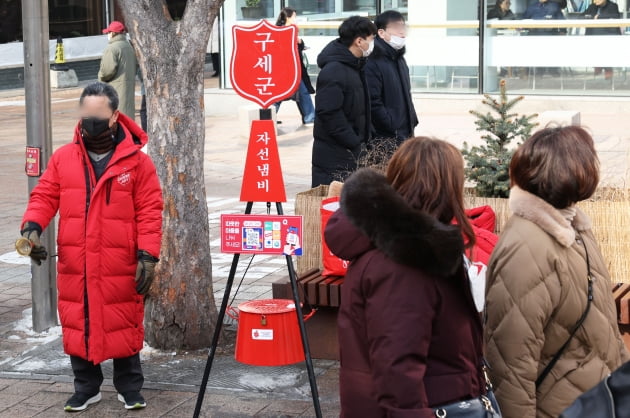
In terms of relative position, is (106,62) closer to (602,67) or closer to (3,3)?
(602,67)

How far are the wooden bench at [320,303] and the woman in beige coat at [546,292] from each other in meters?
2.69

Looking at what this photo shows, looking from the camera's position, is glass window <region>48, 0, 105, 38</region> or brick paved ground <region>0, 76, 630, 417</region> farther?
glass window <region>48, 0, 105, 38</region>

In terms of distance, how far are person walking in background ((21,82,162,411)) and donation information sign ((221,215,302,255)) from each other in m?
0.41

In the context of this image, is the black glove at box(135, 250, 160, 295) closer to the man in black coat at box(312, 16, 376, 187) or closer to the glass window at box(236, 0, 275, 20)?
the man in black coat at box(312, 16, 376, 187)

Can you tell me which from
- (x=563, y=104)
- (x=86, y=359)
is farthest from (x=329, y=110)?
(x=563, y=104)

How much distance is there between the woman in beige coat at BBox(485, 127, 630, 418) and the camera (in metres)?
3.42

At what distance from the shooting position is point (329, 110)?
758 cm

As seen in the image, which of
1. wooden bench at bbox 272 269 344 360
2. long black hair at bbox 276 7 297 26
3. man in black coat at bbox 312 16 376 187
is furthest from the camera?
long black hair at bbox 276 7 297 26

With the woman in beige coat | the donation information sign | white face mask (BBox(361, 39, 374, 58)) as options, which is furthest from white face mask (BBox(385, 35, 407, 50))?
the woman in beige coat

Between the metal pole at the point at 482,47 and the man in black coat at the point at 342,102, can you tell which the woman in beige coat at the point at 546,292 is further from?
the metal pole at the point at 482,47

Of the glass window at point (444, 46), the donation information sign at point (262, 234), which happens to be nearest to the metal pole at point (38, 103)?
the donation information sign at point (262, 234)

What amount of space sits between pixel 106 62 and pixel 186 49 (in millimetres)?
7758

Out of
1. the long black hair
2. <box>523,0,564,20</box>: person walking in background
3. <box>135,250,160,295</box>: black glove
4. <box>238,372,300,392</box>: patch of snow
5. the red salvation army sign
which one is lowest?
<box>238,372,300,392</box>: patch of snow

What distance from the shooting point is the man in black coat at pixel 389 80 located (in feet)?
27.1
